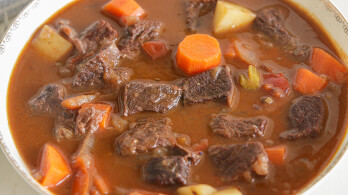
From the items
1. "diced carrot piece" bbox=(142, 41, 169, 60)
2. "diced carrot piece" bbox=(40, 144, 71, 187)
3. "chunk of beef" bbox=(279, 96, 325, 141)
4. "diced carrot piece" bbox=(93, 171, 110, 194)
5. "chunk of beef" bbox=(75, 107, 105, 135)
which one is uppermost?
"diced carrot piece" bbox=(142, 41, 169, 60)

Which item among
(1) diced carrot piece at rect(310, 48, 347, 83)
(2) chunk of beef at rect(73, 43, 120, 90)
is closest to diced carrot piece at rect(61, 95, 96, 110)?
(2) chunk of beef at rect(73, 43, 120, 90)

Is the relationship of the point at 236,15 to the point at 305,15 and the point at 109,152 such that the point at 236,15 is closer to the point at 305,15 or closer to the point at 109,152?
the point at 305,15

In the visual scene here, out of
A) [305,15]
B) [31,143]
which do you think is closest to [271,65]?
[305,15]

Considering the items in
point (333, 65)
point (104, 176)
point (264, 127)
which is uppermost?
point (333, 65)

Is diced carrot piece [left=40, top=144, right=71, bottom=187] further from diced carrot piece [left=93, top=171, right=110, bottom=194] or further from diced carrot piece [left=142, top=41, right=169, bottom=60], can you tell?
diced carrot piece [left=142, top=41, right=169, bottom=60]

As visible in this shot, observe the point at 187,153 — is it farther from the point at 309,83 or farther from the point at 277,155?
A: the point at 309,83

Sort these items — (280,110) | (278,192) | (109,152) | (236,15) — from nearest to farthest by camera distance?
1. (278,192)
2. (109,152)
3. (280,110)
4. (236,15)
